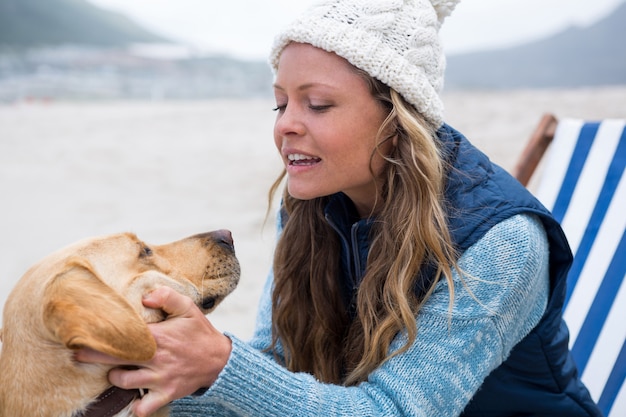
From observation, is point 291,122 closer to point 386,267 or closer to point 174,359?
point 386,267

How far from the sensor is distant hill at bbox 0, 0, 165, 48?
139 ft

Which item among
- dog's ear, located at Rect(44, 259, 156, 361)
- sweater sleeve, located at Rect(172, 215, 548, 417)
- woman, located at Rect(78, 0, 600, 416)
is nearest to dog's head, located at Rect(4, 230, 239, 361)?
dog's ear, located at Rect(44, 259, 156, 361)

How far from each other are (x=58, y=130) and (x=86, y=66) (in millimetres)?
20600

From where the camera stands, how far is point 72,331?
1.43 metres

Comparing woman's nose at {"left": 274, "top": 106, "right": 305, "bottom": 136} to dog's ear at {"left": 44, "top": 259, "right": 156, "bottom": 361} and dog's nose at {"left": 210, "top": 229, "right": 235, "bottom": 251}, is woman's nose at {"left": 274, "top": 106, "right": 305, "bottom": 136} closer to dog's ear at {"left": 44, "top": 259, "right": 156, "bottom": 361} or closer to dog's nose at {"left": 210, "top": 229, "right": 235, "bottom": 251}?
dog's nose at {"left": 210, "top": 229, "right": 235, "bottom": 251}

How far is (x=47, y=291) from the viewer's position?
5.16ft

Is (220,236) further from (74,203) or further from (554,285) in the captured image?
(74,203)

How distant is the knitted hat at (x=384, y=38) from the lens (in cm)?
184

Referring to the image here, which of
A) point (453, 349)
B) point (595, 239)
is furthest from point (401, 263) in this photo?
point (595, 239)

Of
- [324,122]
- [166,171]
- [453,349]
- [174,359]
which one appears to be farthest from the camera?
[166,171]

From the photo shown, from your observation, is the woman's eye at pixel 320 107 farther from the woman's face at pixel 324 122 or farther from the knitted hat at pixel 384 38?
the knitted hat at pixel 384 38

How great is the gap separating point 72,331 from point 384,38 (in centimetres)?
120

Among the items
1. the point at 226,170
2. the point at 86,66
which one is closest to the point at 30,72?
the point at 86,66

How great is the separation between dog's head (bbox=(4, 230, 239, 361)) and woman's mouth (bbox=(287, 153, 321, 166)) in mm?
393
